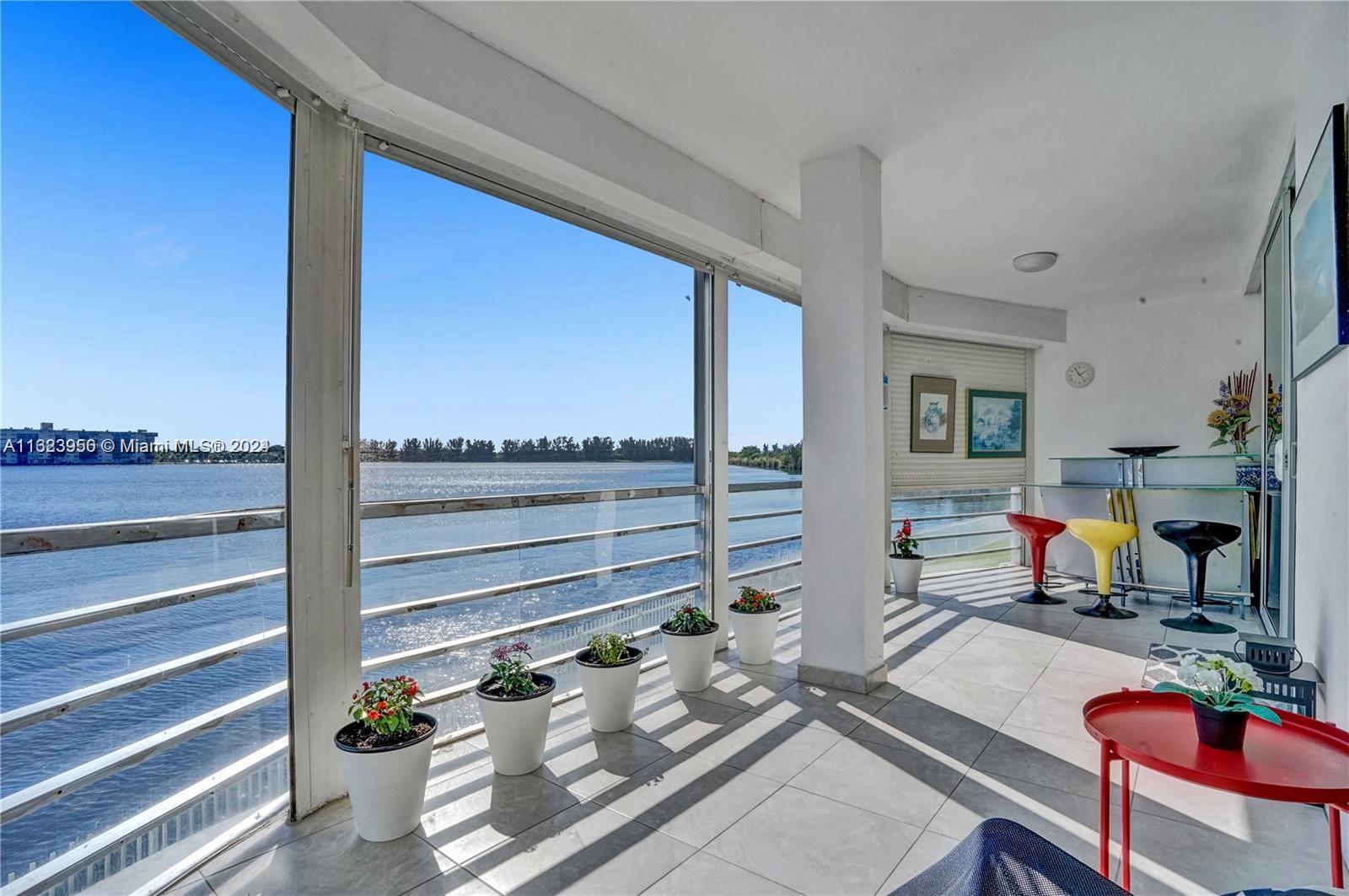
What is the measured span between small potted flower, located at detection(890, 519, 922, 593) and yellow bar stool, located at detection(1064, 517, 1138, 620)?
121 cm

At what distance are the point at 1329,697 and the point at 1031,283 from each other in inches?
186

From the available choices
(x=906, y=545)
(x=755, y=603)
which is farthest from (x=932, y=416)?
(x=755, y=603)

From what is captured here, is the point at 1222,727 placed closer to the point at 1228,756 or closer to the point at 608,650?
the point at 1228,756

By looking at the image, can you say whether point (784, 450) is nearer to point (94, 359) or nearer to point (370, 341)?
point (370, 341)

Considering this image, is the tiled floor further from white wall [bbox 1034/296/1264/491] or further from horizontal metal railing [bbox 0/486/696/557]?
white wall [bbox 1034/296/1264/491]

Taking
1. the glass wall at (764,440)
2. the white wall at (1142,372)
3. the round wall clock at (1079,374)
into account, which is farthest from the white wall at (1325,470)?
the round wall clock at (1079,374)

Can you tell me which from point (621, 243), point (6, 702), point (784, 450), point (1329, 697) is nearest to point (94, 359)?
point (6, 702)

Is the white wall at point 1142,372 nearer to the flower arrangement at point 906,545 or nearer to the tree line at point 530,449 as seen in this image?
the flower arrangement at point 906,545

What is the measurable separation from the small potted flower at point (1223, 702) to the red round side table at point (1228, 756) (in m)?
0.03

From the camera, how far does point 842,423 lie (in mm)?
3561

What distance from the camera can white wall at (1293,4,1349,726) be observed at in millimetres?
1964

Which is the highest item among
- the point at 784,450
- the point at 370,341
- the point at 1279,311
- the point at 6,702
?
the point at 1279,311

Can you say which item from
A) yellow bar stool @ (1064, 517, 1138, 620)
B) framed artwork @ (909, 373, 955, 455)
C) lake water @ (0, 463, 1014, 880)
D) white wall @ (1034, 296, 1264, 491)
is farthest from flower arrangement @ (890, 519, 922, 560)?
lake water @ (0, 463, 1014, 880)

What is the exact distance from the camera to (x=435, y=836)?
2.23 metres
